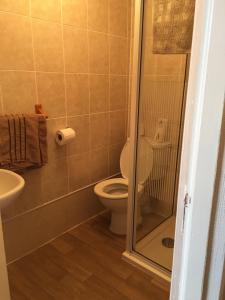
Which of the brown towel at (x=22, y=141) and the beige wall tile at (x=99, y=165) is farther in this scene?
the beige wall tile at (x=99, y=165)

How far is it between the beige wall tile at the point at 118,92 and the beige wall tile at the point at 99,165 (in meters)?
0.48

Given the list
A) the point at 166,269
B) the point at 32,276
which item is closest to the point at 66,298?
the point at 32,276

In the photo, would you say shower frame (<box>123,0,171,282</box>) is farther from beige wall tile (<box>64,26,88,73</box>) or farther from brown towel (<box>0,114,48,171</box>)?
brown towel (<box>0,114,48,171</box>)

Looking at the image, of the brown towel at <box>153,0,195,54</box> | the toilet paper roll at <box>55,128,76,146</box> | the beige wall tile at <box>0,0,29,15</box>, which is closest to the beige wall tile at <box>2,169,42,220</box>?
the toilet paper roll at <box>55,128,76,146</box>

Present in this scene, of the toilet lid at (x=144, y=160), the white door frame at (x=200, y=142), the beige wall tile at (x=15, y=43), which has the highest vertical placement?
the beige wall tile at (x=15, y=43)

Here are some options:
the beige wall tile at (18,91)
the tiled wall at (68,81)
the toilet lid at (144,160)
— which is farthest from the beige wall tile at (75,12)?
the toilet lid at (144,160)

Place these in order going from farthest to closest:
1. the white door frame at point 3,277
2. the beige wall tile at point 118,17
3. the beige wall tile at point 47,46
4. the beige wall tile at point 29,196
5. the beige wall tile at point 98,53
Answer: the beige wall tile at point 118,17 → the beige wall tile at point 98,53 → the beige wall tile at point 29,196 → the beige wall tile at point 47,46 → the white door frame at point 3,277

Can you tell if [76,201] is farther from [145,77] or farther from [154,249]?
[145,77]

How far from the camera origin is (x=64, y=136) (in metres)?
2.01

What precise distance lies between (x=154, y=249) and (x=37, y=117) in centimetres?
141

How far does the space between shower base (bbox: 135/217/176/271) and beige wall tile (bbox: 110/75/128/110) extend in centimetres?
123

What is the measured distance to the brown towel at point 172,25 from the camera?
4.81ft

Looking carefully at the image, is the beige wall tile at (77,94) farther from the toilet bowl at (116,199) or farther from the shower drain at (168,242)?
the shower drain at (168,242)

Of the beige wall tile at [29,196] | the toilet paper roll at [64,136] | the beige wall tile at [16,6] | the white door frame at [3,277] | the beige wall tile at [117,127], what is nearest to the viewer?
the white door frame at [3,277]
